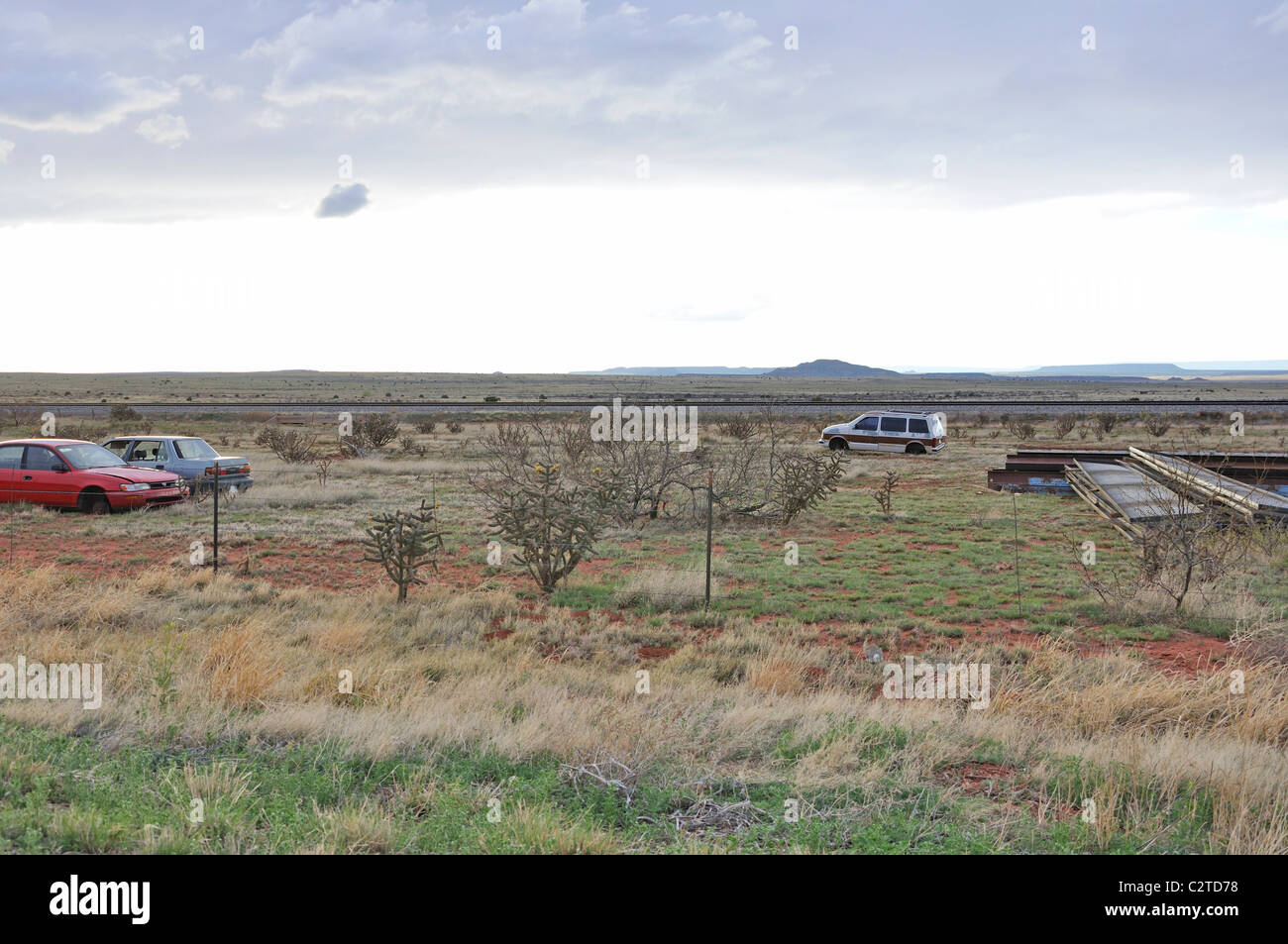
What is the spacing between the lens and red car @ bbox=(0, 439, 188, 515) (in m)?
16.2

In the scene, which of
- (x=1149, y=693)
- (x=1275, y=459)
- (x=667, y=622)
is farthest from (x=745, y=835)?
(x=1275, y=459)

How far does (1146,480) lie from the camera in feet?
43.9

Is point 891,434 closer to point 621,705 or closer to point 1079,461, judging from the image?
point 1079,461

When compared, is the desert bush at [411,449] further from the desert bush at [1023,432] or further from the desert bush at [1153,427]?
the desert bush at [1153,427]

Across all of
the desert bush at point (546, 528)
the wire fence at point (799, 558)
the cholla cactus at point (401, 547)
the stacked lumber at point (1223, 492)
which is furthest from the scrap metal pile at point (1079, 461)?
the cholla cactus at point (401, 547)

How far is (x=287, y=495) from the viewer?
754 inches

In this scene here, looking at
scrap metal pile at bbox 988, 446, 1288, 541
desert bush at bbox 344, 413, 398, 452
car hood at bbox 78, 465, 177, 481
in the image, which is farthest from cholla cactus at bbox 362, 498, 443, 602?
desert bush at bbox 344, 413, 398, 452

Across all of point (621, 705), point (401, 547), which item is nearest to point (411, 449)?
point (401, 547)

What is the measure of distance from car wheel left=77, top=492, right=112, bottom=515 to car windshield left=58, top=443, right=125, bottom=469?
632 millimetres

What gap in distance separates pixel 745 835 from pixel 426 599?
7242 millimetres

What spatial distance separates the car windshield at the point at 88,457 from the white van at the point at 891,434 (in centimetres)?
2200

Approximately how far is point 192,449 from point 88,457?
2.34 metres

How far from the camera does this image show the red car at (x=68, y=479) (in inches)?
636
